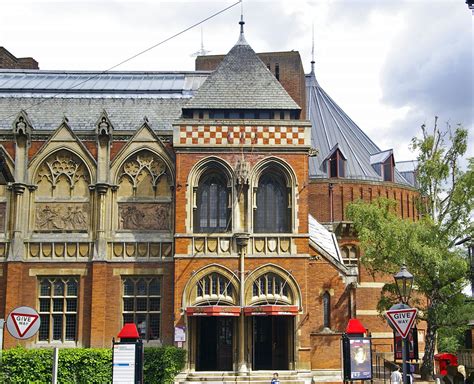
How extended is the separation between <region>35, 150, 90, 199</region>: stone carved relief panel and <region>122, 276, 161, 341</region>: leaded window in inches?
175

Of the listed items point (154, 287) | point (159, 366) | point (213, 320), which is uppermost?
point (154, 287)

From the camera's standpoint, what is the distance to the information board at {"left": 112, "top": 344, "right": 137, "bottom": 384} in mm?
21359

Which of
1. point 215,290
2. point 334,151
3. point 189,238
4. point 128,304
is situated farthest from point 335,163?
point 128,304

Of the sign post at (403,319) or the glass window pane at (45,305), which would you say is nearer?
the sign post at (403,319)

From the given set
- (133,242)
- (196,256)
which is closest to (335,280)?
(196,256)

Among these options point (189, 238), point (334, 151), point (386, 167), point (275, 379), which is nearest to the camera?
point (275, 379)

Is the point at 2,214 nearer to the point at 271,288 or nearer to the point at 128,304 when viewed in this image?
the point at 128,304

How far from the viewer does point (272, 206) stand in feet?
106

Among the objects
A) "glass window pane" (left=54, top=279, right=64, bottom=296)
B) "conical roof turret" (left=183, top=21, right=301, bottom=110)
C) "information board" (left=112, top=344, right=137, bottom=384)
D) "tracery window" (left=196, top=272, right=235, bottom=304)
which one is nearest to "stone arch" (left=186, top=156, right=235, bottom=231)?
"tracery window" (left=196, top=272, right=235, bottom=304)

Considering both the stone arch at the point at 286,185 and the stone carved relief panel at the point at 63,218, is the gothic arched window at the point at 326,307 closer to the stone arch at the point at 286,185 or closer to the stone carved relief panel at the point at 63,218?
the stone arch at the point at 286,185

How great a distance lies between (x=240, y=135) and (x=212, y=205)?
126 inches

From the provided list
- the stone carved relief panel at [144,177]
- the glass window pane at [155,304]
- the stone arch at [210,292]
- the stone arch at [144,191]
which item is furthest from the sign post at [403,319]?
the stone carved relief panel at [144,177]

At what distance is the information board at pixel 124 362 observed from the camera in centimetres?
2136

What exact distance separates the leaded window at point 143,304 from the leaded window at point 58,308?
2157 mm
